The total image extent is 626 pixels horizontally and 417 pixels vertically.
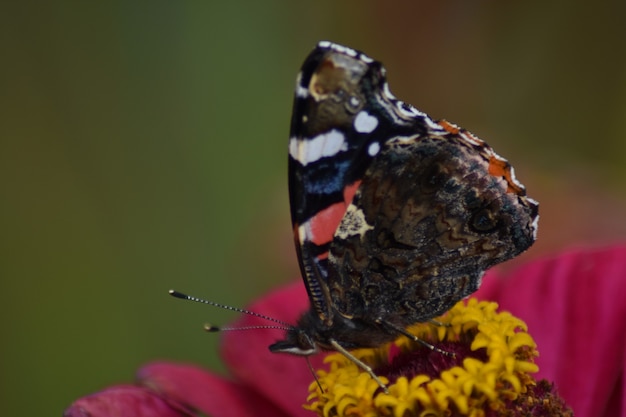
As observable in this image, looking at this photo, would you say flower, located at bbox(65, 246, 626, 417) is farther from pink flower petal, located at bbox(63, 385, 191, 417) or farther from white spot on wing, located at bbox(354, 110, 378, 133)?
white spot on wing, located at bbox(354, 110, 378, 133)

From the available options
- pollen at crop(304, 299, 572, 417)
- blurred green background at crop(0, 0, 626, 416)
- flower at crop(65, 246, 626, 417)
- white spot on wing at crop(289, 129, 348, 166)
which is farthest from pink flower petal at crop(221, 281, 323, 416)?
blurred green background at crop(0, 0, 626, 416)

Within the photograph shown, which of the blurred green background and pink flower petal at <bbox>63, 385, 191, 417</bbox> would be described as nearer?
pink flower petal at <bbox>63, 385, 191, 417</bbox>

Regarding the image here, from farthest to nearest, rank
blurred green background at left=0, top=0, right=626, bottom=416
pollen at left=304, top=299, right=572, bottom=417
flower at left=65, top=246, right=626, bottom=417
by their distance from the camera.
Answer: blurred green background at left=0, top=0, right=626, bottom=416, flower at left=65, top=246, right=626, bottom=417, pollen at left=304, top=299, right=572, bottom=417

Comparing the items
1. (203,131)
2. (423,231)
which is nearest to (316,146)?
(423,231)

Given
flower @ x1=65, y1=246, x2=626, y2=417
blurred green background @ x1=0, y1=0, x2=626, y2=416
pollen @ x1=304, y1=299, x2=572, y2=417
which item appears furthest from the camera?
blurred green background @ x1=0, y1=0, x2=626, y2=416

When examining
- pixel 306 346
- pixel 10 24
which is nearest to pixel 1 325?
pixel 10 24

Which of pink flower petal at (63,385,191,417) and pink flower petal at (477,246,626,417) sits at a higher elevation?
pink flower petal at (477,246,626,417)
